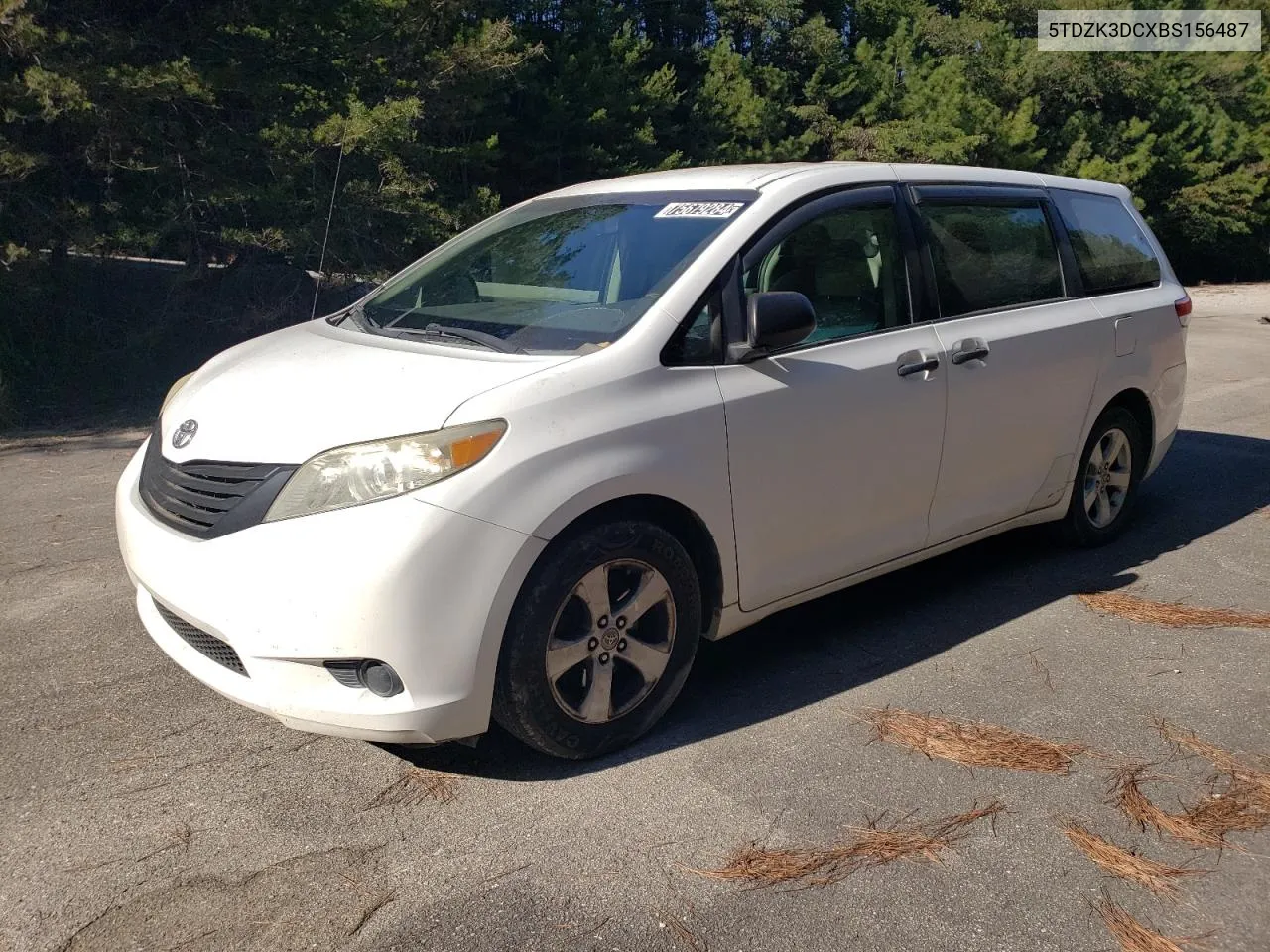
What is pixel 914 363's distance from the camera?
171 inches

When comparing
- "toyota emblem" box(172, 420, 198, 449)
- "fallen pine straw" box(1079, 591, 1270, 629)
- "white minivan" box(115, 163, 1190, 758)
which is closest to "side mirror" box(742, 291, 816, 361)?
"white minivan" box(115, 163, 1190, 758)

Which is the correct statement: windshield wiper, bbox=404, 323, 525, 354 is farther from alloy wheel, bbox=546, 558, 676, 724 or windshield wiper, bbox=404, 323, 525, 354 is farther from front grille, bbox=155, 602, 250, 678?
front grille, bbox=155, 602, 250, 678

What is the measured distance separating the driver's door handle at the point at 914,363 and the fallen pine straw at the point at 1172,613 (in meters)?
1.44

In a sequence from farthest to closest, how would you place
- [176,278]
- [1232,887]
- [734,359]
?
[176,278], [734,359], [1232,887]

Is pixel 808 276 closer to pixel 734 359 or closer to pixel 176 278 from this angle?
pixel 734 359

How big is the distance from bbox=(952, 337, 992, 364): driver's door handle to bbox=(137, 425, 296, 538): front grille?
2.61m

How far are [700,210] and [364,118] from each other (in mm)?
7940

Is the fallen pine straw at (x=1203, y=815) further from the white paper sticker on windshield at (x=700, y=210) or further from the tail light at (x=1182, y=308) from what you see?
the tail light at (x=1182, y=308)

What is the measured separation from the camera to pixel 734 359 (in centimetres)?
379

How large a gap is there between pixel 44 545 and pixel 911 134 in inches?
810

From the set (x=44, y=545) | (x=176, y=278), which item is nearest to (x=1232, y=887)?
(x=44, y=545)

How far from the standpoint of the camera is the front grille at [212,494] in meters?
3.21

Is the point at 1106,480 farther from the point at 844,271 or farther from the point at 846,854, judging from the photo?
the point at 846,854

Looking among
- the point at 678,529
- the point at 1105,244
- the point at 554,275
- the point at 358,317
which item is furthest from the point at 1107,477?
the point at 358,317
